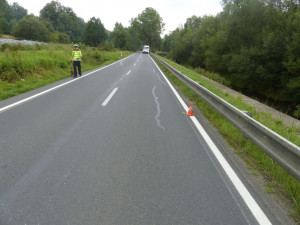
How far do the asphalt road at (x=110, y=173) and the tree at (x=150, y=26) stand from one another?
326ft

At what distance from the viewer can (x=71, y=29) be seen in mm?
A: 113938

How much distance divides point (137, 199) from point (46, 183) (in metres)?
1.23

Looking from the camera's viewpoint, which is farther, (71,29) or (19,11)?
(19,11)

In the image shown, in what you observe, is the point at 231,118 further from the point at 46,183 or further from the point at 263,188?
the point at 46,183

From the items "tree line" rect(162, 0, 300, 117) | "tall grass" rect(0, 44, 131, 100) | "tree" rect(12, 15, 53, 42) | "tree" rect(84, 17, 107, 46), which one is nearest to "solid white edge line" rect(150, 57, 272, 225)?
"tall grass" rect(0, 44, 131, 100)

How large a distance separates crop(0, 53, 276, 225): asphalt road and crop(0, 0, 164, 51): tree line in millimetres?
53271

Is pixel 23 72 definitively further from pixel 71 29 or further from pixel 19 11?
pixel 19 11

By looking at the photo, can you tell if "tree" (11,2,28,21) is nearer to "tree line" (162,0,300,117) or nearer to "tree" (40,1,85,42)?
"tree" (40,1,85,42)

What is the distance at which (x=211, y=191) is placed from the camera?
8.82 feet

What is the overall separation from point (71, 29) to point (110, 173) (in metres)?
128

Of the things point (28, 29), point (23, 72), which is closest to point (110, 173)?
point (23, 72)

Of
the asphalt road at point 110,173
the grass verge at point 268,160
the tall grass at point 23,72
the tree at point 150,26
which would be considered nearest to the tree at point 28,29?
the tree at point 150,26

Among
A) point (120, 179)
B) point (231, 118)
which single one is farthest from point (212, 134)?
point (120, 179)

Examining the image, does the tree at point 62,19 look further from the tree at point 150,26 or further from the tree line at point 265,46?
the tree line at point 265,46
